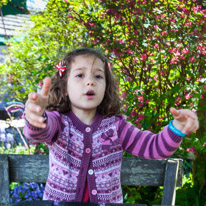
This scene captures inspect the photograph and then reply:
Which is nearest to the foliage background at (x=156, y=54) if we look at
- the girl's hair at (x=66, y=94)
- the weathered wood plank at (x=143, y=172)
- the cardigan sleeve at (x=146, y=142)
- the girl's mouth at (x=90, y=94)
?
the weathered wood plank at (x=143, y=172)

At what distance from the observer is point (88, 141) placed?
1.58 m

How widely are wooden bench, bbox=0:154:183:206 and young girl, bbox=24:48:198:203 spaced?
302 mm

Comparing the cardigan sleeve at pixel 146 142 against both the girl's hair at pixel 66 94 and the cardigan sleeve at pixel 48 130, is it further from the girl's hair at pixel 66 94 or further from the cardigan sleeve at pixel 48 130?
the cardigan sleeve at pixel 48 130

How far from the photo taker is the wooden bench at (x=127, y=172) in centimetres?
179

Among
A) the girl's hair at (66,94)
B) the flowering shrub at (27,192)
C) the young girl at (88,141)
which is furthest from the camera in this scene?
the flowering shrub at (27,192)

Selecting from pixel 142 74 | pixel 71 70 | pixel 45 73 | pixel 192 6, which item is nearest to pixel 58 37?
pixel 45 73

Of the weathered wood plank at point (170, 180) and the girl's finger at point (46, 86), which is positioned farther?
the weathered wood plank at point (170, 180)

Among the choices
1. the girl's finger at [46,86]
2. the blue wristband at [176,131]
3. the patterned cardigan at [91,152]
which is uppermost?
the girl's finger at [46,86]

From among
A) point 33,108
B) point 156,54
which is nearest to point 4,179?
point 33,108

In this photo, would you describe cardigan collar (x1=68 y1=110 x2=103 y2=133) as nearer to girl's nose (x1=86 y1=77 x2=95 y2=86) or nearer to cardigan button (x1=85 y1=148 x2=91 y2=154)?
cardigan button (x1=85 y1=148 x2=91 y2=154)

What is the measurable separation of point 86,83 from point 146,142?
0.44 metres

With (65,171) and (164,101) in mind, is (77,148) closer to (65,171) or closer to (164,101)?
(65,171)

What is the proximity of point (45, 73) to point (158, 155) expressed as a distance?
7.10 feet

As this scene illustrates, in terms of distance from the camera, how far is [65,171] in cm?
154
